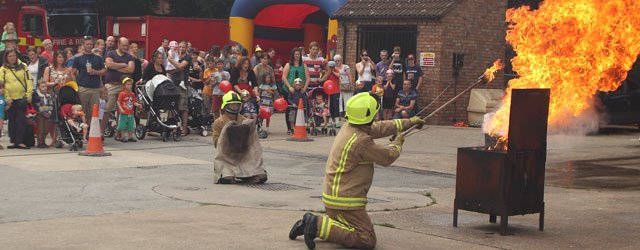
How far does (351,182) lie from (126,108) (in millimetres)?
9673

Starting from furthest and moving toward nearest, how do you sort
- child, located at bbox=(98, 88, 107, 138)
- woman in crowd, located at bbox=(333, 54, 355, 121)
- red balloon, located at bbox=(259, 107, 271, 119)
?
1. woman in crowd, located at bbox=(333, 54, 355, 121)
2. red balloon, located at bbox=(259, 107, 271, 119)
3. child, located at bbox=(98, 88, 107, 138)

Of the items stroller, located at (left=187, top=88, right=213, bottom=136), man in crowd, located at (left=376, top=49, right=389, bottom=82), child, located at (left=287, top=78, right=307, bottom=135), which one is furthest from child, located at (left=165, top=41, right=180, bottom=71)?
man in crowd, located at (left=376, top=49, right=389, bottom=82)

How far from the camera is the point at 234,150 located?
13109 millimetres

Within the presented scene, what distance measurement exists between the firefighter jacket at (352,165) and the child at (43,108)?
345 inches

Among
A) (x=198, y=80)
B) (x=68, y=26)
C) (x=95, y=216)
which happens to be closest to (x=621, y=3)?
(x=95, y=216)

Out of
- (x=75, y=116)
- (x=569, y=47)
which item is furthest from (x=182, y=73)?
(x=569, y=47)

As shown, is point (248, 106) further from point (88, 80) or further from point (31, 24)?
point (31, 24)

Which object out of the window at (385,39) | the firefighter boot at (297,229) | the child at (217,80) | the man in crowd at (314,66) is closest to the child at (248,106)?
the child at (217,80)

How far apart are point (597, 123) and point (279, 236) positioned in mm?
15396

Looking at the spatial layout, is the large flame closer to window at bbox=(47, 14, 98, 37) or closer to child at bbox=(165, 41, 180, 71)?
child at bbox=(165, 41, 180, 71)

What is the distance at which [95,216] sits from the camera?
10281mm

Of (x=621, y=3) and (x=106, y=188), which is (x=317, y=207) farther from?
(x=621, y=3)

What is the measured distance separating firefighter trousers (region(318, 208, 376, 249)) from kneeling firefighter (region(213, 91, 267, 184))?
411 centimetres

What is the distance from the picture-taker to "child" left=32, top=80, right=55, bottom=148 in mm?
16766
